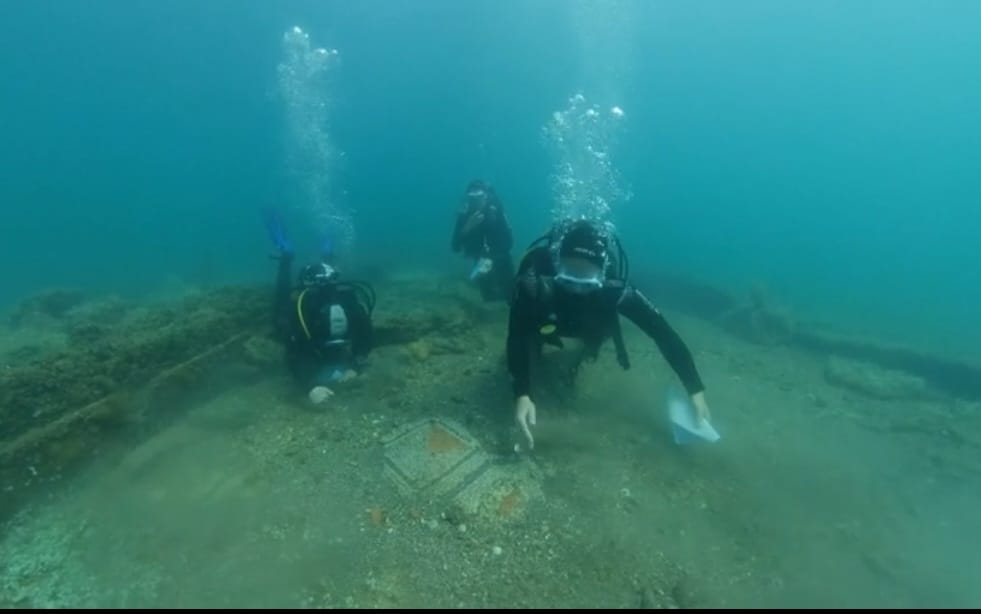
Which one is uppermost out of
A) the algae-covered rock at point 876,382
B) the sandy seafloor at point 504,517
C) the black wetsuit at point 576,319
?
the black wetsuit at point 576,319

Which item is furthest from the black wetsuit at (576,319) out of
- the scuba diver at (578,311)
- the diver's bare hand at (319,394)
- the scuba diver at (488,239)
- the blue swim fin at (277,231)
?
the blue swim fin at (277,231)

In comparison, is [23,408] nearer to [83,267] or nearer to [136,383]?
[136,383]

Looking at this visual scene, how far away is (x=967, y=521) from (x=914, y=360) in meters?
6.18

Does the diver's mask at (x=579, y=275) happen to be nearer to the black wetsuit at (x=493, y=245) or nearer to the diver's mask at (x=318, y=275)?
the diver's mask at (x=318, y=275)

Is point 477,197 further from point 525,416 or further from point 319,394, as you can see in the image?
point 525,416

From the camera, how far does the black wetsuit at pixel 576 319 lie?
16.2ft

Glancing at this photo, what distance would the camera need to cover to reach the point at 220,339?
6.48 m

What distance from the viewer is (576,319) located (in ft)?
16.9

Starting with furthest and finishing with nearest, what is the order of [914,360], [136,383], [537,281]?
1. [914,360]
2. [136,383]
3. [537,281]

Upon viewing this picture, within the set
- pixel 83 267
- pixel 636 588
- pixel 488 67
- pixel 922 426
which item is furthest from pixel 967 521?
pixel 488 67

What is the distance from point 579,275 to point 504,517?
7.24 ft

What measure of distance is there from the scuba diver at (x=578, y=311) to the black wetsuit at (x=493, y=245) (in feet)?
14.3

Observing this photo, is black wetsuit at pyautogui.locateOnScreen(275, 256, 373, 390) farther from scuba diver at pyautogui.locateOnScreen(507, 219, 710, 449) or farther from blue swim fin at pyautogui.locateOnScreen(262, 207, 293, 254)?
scuba diver at pyautogui.locateOnScreen(507, 219, 710, 449)

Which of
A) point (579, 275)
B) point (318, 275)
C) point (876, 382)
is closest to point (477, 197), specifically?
point (318, 275)
